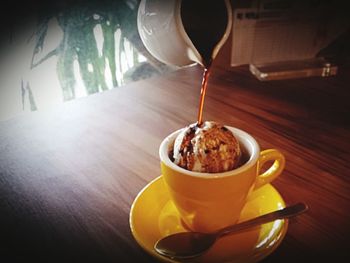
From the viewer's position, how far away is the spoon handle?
1.46 ft

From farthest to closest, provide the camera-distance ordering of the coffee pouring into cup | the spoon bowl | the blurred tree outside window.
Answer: the blurred tree outside window
the coffee pouring into cup
the spoon bowl

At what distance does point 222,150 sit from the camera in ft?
1.51

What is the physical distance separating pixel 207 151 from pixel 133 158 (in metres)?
0.21

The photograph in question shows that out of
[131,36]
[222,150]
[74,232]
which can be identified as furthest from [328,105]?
[131,36]

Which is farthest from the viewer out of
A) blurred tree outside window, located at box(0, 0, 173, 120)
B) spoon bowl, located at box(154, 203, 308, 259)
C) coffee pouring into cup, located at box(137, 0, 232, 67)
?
blurred tree outside window, located at box(0, 0, 173, 120)

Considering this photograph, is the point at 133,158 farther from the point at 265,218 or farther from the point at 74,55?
the point at 74,55

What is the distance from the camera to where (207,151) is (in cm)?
46

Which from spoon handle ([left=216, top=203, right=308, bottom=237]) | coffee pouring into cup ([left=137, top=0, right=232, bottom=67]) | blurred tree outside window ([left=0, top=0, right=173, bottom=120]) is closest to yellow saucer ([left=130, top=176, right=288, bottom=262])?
spoon handle ([left=216, top=203, right=308, bottom=237])

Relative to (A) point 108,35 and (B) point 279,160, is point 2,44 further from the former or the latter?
(B) point 279,160

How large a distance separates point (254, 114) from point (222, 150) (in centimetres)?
35

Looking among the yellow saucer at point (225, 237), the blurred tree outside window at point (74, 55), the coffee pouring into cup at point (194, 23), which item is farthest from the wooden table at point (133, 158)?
the blurred tree outside window at point (74, 55)

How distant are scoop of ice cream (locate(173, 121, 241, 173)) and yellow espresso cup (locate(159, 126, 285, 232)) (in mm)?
18

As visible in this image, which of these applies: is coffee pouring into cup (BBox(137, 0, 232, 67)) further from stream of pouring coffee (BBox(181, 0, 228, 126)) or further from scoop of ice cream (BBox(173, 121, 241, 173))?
scoop of ice cream (BBox(173, 121, 241, 173))

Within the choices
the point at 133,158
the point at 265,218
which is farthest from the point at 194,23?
the point at 265,218
